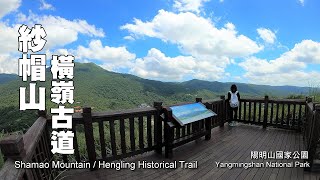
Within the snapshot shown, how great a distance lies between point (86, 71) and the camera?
8500 centimetres

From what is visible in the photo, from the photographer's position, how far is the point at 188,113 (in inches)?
199

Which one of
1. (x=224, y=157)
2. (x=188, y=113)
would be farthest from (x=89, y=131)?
(x=224, y=157)

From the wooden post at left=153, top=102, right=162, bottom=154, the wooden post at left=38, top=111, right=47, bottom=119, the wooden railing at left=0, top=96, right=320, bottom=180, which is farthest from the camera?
the wooden post at left=153, top=102, right=162, bottom=154

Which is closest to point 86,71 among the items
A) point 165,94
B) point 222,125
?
point 165,94

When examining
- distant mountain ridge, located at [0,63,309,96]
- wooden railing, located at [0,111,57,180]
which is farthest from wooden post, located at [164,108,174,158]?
distant mountain ridge, located at [0,63,309,96]

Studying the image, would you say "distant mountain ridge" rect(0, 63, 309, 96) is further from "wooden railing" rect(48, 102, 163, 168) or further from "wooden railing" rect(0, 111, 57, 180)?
"wooden railing" rect(0, 111, 57, 180)

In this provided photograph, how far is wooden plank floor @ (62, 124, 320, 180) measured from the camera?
3.83 metres

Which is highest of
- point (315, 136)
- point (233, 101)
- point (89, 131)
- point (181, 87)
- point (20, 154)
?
point (181, 87)

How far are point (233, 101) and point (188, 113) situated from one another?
10.9 ft

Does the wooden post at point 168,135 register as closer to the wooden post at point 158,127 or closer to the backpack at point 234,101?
the wooden post at point 158,127

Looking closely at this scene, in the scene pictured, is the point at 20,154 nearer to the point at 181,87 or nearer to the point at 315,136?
the point at 315,136

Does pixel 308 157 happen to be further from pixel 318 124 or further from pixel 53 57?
pixel 53 57

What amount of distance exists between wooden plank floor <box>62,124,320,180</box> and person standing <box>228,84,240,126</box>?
906 mm

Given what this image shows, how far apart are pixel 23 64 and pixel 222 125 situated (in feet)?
18.9
